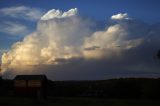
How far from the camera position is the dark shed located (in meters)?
90.6

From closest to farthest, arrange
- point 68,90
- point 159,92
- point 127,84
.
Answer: point 159,92 → point 127,84 → point 68,90

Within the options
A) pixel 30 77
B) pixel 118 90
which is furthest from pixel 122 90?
pixel 30 77

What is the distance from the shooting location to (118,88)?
293 feet

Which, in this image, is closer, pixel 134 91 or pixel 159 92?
pixel 159 92

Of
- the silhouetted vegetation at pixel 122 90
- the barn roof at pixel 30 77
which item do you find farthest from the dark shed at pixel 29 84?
the silhouetted vegetation at pixel 122 90

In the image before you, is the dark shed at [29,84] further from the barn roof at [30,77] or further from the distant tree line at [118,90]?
the distant tree line at [118,90]

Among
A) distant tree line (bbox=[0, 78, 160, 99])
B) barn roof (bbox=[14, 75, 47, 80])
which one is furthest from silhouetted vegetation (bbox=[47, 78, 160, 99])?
barn roof (bbox=[14, 75, 47, 80])

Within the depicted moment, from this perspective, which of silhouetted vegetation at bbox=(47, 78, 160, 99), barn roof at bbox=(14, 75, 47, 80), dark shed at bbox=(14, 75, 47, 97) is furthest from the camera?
barn roof at bbox=(14, 75, 47, 80)

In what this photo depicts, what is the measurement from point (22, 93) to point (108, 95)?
22.4 metres

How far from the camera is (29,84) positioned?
91688mm

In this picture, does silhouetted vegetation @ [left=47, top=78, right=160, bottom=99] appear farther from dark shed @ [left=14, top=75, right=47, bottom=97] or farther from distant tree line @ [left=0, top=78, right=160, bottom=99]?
dark shed @ [left=14, top=75, right=47, bottom=97]

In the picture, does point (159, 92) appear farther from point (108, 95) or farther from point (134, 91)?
point (108, 95)

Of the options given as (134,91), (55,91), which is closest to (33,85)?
(55,91)

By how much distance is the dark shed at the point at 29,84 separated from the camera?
9059 centimetres
